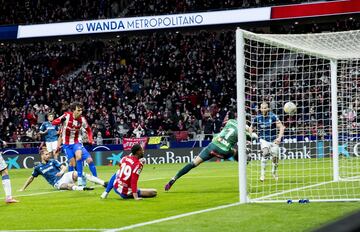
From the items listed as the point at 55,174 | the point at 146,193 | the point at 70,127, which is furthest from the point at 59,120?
the point at 146,193

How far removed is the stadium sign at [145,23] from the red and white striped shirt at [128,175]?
2564 centimetres

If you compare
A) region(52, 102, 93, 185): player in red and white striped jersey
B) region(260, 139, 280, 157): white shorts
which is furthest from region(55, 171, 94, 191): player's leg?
region(260, 139, 280, 157): white shorts

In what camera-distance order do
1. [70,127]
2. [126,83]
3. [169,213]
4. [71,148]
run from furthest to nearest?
[126,83]
[71,148]
[70,127]
[169,213]

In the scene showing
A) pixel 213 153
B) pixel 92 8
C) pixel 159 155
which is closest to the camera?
pixel 213 153

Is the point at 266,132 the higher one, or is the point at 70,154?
the point at 266,132

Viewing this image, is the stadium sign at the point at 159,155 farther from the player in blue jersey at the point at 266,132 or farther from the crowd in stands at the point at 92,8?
the crowd in stands at the point at 92,8

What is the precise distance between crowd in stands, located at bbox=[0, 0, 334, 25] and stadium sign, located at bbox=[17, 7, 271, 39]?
4.24ft

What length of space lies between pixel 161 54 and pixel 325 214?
1284 inches

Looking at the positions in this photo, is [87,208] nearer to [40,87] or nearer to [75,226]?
[75,226]

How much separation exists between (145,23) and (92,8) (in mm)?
5946

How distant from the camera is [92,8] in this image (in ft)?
138

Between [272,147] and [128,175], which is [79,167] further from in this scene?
A: [272,147]

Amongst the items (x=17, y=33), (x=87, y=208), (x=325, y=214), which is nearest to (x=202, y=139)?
(x=17, y=33)

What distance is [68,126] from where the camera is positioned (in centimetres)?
1473
